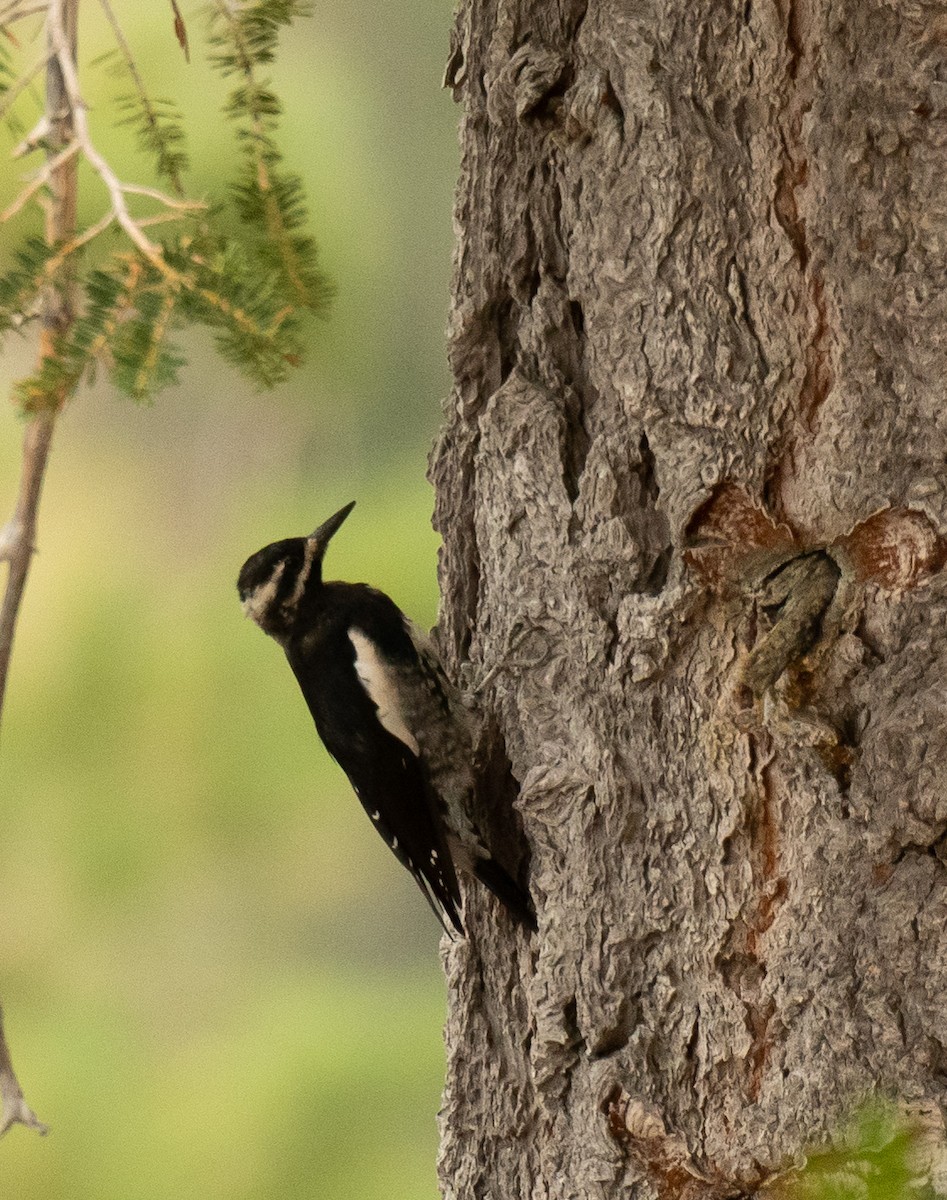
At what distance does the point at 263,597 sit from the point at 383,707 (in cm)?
28

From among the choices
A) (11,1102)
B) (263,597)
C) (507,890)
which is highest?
(263,597)

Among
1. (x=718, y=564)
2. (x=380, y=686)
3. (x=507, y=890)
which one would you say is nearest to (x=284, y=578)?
(x=380, y=686)

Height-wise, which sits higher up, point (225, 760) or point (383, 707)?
point (225, 760)

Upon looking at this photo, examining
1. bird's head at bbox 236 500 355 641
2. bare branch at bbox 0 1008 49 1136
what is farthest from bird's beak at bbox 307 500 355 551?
bare branch at bbox 0 1008 49 1136

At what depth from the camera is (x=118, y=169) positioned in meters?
2.30

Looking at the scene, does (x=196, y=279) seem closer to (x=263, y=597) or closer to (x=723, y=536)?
(x=723, y=536)

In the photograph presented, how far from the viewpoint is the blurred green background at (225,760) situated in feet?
8.75

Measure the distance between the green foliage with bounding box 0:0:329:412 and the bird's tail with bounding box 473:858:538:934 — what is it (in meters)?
0.66

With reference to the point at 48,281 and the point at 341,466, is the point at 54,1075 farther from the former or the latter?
the point at 48,281

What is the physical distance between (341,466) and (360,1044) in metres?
1.23

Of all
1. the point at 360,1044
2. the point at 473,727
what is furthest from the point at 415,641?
the point at 360,1044

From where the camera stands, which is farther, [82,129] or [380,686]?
[380,686]

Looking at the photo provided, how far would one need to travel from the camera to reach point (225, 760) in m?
2.81

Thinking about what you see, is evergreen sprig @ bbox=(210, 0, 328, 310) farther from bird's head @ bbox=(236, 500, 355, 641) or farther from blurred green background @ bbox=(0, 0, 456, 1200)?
blurred green background @ bbox=(0, 0, 456, 1200)
